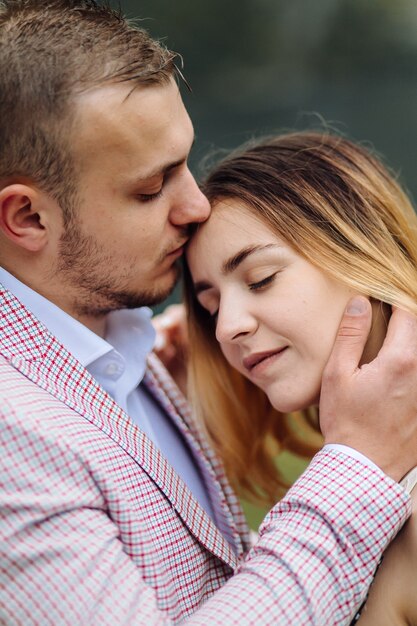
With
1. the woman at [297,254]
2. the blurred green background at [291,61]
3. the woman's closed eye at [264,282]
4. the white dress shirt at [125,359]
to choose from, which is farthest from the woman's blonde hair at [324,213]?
the blurred green background at [291,61]

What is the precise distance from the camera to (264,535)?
5.19 feet

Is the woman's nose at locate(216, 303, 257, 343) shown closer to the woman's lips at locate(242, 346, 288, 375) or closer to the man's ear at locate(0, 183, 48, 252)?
the woman's lips at locate(242, 346, 288, 375)

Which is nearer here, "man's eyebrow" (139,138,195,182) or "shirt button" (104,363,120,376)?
"man's eyebrow" (139,138,195,182)

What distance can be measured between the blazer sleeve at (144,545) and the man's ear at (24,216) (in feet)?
1.84

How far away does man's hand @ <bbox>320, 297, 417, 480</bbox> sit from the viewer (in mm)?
1646

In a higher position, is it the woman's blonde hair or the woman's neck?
the woman's blonde hair

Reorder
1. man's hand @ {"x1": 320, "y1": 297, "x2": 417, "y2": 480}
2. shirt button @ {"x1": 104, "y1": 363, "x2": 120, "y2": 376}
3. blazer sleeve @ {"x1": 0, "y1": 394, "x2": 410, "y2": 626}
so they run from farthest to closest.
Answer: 1. shirt button @ {"x1": 104, "y1": 363, "x2": 120, "y2": 376}
2. man's hand @ {"x1": 320, "y1": 297, "x2": 417, "y2": 480}
3. blazer sleeve @ {"x1": 0, "y1": 394, "x2": 410, "y2": 626}

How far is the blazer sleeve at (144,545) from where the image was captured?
55.7 inches

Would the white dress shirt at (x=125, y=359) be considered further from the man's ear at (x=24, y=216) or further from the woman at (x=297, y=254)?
the woman at (x=297, y=254)

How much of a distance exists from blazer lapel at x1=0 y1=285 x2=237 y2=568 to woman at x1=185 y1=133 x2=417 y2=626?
0.37 meters

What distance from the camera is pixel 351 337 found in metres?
1.84

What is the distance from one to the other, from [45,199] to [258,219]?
57 centimetres

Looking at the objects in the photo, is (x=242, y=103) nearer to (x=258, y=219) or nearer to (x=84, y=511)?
(x=258, y=219)

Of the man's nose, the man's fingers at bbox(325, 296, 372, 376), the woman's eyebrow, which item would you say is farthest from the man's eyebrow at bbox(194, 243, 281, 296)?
the man's fingers at bbox(325, 296, 372, 376)
